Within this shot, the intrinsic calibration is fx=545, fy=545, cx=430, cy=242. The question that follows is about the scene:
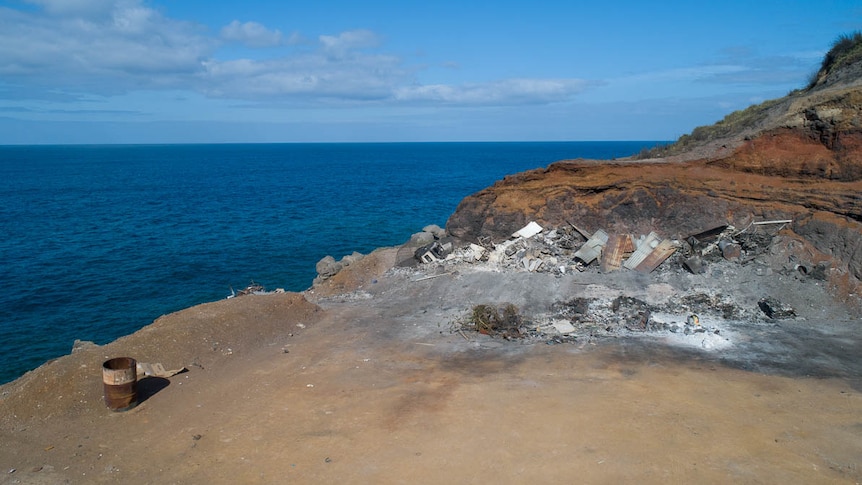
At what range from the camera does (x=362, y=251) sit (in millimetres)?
32469

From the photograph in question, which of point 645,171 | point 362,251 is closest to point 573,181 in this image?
point 645,171

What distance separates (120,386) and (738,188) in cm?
1731

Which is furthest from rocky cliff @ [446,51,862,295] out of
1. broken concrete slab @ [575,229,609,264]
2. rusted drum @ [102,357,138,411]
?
rusted drum @ [102,357,138,411]

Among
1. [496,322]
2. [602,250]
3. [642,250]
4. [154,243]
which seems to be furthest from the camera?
[154,243]

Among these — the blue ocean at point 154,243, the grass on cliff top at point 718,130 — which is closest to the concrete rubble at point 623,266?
the grass on cliff top at point 718,130

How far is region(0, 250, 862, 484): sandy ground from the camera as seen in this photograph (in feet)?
26.0

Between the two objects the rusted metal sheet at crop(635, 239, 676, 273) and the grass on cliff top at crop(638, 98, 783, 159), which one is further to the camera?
the grass on cliff top at crop(638, 98, 783, 159)

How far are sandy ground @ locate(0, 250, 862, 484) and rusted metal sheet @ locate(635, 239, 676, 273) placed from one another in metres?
1.68

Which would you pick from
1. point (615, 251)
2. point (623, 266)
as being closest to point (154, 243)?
point (615, 251)

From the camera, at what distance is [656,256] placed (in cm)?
1644

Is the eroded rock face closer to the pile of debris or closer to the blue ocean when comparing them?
the pile of debris

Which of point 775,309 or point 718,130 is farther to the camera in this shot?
point 718,130

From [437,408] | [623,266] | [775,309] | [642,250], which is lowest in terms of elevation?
[437,408]

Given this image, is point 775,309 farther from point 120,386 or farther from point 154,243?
point 154,243
